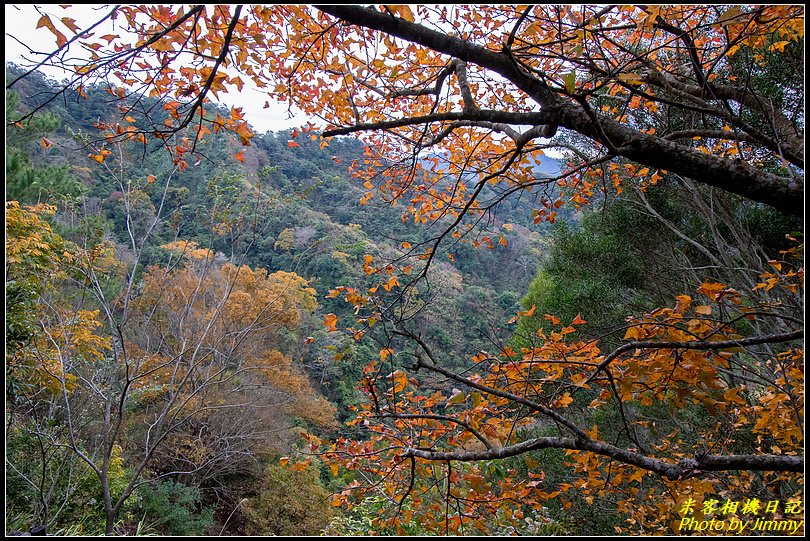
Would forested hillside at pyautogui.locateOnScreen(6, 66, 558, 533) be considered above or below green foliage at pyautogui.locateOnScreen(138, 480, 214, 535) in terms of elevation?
above

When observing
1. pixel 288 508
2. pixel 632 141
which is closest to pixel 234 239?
pixel 632 141

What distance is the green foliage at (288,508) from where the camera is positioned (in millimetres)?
7250

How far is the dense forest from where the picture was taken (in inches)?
61.1

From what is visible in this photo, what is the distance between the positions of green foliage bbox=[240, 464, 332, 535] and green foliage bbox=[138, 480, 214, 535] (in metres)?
0.81

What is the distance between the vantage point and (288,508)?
291 inches

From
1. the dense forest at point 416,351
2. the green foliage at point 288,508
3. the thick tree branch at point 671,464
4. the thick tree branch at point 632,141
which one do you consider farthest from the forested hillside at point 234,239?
the thick tree branch at point 632,141

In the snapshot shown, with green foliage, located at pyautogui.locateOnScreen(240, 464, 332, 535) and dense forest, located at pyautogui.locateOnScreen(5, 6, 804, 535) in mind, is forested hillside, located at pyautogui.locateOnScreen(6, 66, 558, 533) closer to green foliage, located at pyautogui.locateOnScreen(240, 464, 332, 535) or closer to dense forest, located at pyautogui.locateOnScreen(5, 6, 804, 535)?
dense forest, located at pyautogui.locateOnScreen(5, 6, 804, 535)

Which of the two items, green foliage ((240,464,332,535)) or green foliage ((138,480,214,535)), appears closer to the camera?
green foliage ((138,480,214,535))

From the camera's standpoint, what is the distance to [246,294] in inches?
340

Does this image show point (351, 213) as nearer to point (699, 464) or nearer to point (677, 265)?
point (677, 265)

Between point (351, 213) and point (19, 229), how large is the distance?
1198cm

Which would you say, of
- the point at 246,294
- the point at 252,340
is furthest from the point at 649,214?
the point at 252,340

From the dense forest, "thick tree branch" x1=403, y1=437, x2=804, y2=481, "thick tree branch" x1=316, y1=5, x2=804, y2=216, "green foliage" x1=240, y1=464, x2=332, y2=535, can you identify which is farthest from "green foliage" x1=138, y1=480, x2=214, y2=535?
"thick tree branch" x1=316, y1=5, x2=804, y2=216

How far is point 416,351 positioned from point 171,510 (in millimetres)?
6962
